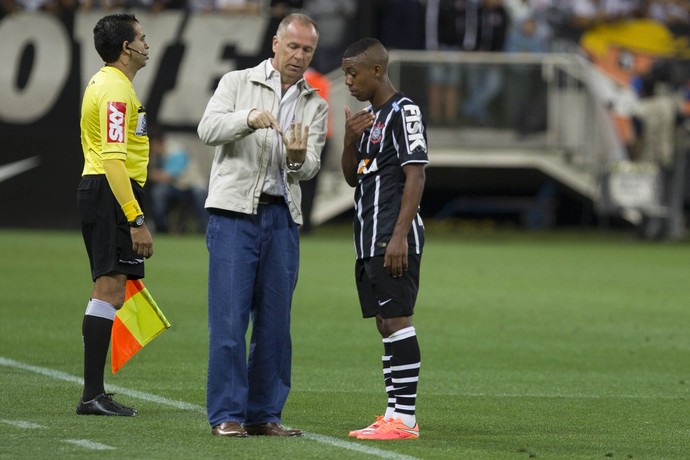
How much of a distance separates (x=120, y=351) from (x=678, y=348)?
5.40 metres

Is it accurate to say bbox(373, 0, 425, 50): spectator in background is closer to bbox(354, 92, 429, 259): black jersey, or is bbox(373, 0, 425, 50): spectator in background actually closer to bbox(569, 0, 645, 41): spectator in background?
bbox(569, 0, 645, 41): spectator in background

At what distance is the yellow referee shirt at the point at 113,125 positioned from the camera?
8047 millimetres

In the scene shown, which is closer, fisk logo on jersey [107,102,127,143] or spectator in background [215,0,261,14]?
fisk logo on jersey [107,102,127,143]

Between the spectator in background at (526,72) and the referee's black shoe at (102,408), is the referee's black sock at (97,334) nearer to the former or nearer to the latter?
the referee's black shoe at (102,408)

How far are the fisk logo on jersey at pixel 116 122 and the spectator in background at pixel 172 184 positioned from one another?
56.0 ft

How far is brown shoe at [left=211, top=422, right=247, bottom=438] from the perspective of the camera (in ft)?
23.9

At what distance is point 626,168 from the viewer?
26328mm

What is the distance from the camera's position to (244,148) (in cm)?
736

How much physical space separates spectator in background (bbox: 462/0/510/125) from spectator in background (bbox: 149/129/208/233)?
5.19m

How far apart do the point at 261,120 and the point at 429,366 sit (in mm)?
4143

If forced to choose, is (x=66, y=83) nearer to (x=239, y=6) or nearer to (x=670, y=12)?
(x=239, y=6)

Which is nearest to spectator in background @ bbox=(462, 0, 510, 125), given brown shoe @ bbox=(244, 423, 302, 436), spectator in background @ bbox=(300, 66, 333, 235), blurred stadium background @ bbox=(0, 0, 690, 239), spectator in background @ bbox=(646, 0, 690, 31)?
blurred stadium background @ bbox=(0, 0, 690, 239)

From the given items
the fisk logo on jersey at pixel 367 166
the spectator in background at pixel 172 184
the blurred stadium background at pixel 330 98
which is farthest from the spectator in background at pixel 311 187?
the fisk logo on jersey at pixel 367 166

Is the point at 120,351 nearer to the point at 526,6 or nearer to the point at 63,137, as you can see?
the point at 63,137
